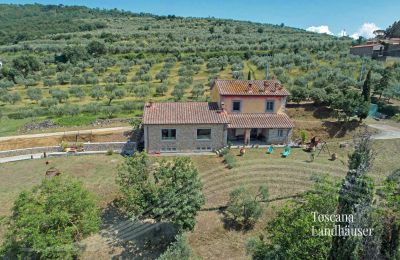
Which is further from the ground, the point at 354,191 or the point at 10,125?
the point at 354,191

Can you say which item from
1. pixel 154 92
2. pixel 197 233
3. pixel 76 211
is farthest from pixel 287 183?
pixel 154 92

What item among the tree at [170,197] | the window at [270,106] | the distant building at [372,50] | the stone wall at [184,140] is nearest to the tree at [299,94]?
the window at [270,106]

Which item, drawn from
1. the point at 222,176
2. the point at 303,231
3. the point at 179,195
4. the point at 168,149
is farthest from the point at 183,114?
the point at 303,231

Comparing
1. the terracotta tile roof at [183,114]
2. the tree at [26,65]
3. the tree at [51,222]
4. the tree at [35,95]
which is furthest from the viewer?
the tree at [26,65]

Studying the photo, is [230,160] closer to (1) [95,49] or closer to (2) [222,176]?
(2) [222,176]

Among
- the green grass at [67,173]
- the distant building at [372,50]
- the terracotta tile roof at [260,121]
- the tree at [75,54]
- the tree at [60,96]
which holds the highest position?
the distant building at [372,50]

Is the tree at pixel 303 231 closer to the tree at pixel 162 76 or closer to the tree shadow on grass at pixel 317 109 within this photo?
the tree shadow on grass at pixel 317 109
